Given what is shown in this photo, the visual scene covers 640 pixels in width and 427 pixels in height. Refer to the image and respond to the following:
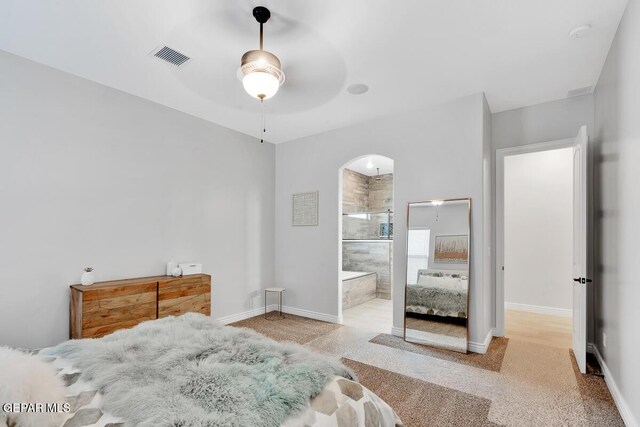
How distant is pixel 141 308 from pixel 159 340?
5.47ft

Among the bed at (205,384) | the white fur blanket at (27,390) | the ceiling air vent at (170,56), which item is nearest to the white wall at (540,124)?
the bed at (205,384)

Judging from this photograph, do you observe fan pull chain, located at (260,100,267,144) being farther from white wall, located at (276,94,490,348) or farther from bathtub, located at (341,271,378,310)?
bathtub, located at (341,271,378,310)

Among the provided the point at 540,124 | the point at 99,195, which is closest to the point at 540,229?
the point at 540,124

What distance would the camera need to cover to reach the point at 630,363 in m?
2.08

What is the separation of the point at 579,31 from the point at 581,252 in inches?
71.2

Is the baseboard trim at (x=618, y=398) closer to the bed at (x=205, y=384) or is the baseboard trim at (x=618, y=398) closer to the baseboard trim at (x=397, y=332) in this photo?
the bed at (x=205, y=384)

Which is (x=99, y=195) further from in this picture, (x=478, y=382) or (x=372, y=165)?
(x=372, y=165)

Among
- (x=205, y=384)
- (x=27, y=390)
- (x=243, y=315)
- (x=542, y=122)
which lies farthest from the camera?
(x=243, y=315)

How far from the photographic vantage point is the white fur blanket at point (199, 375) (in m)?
1.16

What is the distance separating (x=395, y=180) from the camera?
4.05m

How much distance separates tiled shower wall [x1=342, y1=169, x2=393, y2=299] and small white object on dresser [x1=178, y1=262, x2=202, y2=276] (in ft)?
11.7

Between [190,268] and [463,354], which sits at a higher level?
[190,268]

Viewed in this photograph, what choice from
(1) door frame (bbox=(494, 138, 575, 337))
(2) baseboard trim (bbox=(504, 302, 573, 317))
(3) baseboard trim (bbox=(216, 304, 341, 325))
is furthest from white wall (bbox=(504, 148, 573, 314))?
(3) baseboard trim (bbox=(216, 304, 341, 325))

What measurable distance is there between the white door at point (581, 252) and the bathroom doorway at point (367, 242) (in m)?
2.18
